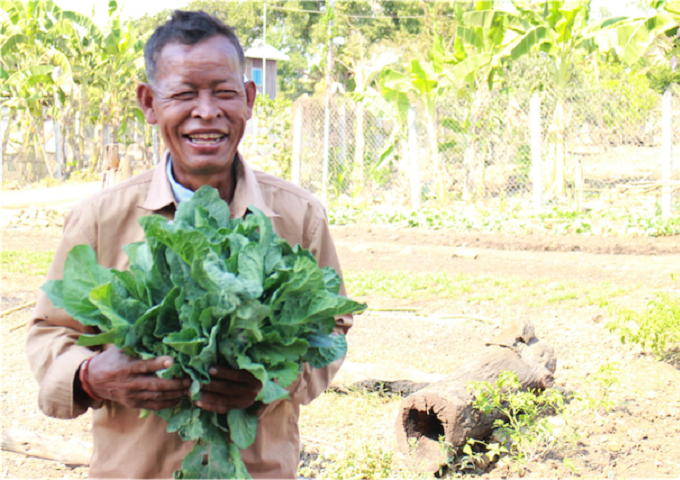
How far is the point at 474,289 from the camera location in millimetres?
7211

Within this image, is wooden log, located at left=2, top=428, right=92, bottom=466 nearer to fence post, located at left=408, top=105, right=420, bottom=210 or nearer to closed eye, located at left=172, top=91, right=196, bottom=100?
closed eye, located at left=172, top=91, right=196, bottom=100

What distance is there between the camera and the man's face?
1.75 m

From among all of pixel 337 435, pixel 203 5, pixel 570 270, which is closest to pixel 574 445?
pixel 337 435

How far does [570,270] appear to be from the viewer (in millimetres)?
8055

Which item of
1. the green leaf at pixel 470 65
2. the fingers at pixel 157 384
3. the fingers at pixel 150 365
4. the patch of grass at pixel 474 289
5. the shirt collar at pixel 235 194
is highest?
the green leaf at pixel 470 65

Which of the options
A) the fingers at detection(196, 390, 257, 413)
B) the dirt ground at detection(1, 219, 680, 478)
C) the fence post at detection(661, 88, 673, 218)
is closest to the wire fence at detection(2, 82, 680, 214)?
the fence post at detection(661, 88, 673, 218)

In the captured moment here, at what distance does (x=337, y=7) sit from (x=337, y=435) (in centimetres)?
2572

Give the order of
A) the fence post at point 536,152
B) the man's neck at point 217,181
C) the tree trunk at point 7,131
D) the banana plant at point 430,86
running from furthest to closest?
the tree trunk at point 7,131 → the banana plant at point 430,86 → the fence post at point 536,152 → the man's neck at point 217,181

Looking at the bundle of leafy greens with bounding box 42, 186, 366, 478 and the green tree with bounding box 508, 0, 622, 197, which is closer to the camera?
the bundle of leafy greens with bounding box 42, 186, 366, 478

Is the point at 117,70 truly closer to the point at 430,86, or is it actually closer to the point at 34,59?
the point at 34,59

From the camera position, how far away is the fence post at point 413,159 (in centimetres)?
1277

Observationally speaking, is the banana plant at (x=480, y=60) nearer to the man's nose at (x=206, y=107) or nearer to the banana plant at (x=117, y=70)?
the banana plant at (x=117, y=70)

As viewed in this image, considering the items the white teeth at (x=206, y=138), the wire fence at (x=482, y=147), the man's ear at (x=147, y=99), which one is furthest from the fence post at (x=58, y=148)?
the white teeth at (x=206, y=138)

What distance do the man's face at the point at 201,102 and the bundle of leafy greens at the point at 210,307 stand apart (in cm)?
31
